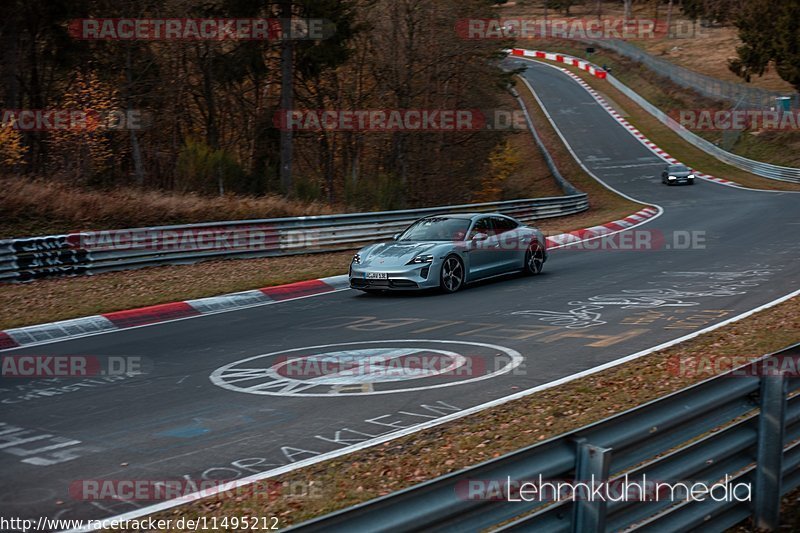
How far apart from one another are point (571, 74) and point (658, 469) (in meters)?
85.6

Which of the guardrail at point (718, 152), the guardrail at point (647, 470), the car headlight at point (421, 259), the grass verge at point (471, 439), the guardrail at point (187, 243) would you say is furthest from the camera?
the guardrail at point (718, 152)

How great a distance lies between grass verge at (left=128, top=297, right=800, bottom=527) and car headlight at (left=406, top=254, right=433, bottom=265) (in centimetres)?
558

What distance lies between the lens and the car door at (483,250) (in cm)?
1606

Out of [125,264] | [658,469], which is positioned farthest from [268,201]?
[658,469]

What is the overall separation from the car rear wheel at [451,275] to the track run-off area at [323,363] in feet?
1.02

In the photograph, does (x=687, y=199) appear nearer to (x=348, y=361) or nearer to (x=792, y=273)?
(x=792, y=273)

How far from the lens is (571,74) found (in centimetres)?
8600

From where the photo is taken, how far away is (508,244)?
55.7 feet

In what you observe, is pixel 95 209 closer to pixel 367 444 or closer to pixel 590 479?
pixel 367 444

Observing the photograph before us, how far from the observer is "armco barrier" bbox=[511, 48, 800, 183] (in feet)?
151

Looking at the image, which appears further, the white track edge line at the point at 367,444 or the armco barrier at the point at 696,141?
the armco barrier at the point at 696,141

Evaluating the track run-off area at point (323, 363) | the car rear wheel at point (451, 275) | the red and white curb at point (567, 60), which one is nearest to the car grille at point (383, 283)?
the track run-off area at point (323, 363)

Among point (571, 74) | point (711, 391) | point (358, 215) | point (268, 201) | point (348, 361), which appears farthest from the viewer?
point (571, 74)

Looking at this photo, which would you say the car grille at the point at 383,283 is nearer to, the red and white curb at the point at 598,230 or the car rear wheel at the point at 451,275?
the car rear wheel at the point at 451,275
